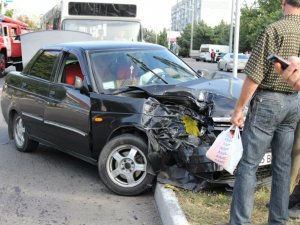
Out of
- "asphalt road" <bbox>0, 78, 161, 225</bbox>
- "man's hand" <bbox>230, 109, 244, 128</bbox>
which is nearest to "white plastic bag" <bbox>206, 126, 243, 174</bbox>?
"man's hand" <bbox>230, 109, 244, 128</bbox>

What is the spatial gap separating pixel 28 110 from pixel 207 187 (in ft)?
10.2

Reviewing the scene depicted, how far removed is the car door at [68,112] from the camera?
5.58m

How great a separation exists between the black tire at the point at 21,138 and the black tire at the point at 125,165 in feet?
7.33

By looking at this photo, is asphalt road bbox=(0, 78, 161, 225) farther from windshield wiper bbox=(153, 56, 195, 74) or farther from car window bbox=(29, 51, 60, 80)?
windshield wiper bbox=(153, 56, 195, 74)

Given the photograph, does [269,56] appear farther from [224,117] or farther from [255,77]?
[224,117]

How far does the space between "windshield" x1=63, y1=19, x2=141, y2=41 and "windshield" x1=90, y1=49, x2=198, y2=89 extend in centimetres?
686

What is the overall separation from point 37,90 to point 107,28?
23.1 feet

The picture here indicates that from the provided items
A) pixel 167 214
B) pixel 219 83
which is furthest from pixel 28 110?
pixel 167 214

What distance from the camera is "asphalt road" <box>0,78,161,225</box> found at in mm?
4574

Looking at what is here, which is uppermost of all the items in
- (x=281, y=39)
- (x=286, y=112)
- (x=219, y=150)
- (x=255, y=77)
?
(x=281, y=39)

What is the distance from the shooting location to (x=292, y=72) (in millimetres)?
3104

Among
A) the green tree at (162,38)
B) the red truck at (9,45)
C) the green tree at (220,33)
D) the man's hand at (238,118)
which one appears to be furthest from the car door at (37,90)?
the green tree at (162,38)

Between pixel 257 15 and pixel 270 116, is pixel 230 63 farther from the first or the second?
pixel 270 116

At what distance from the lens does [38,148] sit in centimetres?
753
